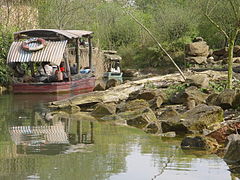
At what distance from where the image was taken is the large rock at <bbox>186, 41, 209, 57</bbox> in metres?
37.6

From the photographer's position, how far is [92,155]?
10930mm

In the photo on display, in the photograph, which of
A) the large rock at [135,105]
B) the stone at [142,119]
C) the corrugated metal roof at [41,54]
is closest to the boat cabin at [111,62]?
the corrugated metal roof at [41,54]

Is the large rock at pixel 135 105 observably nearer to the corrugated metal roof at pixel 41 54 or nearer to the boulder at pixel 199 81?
the boulder at pixel 199 81

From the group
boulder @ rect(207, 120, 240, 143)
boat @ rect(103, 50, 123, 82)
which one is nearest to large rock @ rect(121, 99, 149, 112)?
boulder @ rect(207, 120, 240, 143)

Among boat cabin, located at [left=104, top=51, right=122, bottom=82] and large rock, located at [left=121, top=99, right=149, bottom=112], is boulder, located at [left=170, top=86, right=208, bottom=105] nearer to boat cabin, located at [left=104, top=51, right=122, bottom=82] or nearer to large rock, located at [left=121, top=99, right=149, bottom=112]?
large rock, located at [left=121, top=99, right=149, bottom=112]

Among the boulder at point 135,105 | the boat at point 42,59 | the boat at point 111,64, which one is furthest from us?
the boat at point 111,64

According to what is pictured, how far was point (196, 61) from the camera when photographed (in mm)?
36938

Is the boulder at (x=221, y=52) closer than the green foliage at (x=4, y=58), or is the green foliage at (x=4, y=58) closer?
the green foliage at (x=4, y=58)

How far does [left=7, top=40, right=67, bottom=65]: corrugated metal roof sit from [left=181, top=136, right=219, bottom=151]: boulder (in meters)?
13.6

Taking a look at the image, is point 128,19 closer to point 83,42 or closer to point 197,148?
point 83,42

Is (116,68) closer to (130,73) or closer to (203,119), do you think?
(130,73)

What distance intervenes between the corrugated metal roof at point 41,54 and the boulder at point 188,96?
8176mm

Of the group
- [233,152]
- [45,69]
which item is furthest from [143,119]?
[45,69]

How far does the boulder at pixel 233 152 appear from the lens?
9562 millimetres
